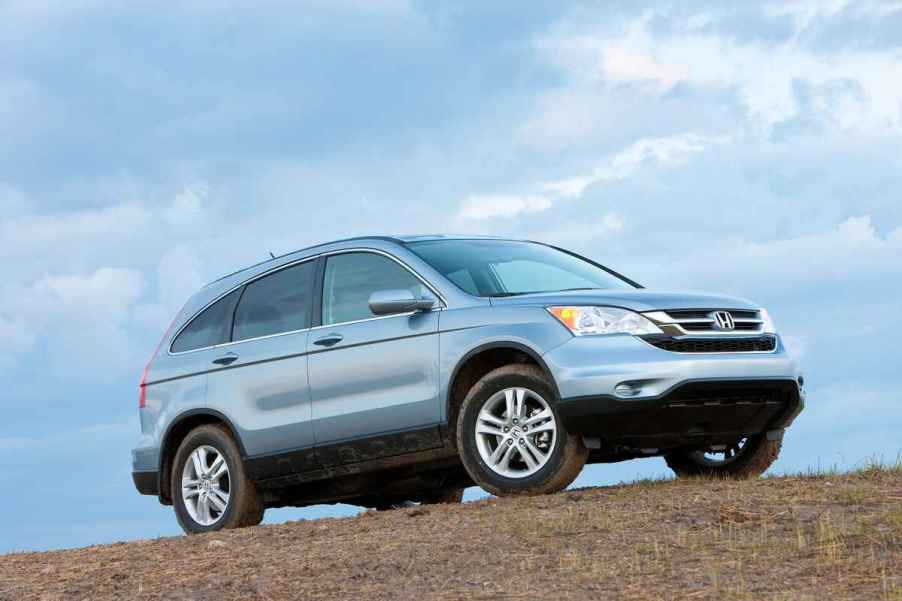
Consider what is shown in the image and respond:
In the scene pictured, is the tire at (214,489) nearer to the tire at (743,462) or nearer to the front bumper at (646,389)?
the front bumper at (646,389)

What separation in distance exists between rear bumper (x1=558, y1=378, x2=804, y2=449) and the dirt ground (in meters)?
0.38

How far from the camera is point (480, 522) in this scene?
362 inches

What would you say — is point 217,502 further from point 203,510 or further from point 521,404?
point 521,404

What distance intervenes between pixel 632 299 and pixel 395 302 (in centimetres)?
164

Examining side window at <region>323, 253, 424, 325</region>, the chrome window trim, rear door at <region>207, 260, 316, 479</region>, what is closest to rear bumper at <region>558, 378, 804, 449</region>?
the chrome window trim

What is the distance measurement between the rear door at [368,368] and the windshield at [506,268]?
11.6 inches

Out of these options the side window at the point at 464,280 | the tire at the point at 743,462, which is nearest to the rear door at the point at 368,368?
the side window at the point at 464,280

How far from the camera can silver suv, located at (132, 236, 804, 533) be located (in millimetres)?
9688

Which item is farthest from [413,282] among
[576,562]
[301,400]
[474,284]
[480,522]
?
[576,562]

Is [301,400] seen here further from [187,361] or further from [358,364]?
[187,361]

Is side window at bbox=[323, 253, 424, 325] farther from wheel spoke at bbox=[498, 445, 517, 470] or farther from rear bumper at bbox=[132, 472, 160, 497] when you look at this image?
rear bumper at bbox=[132, 472, 160, 497]

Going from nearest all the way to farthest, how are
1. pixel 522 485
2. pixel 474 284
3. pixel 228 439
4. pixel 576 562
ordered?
pixel 576 562, pixel 522 485, pixel 474 284, pixel 228 439

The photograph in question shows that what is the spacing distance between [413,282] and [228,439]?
2267 millimetres

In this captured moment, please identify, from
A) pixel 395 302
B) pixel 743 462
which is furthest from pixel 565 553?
pixel 743 462
